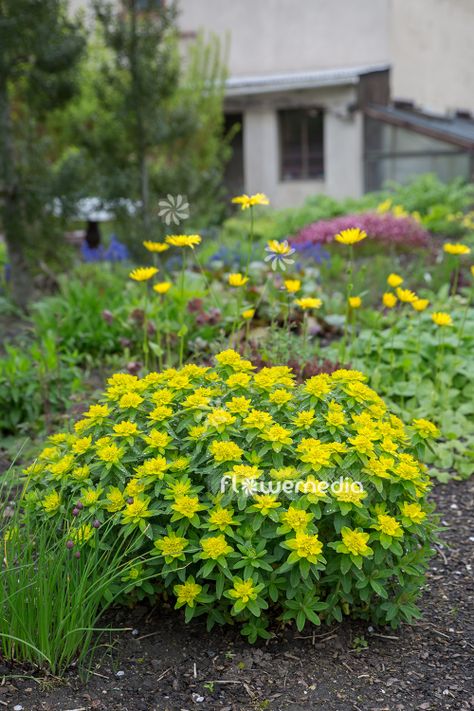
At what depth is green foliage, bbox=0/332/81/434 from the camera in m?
4.11

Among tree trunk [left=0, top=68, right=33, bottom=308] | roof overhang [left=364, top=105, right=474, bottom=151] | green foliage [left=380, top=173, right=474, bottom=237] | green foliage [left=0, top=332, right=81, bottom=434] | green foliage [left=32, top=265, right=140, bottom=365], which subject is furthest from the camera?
roof overhang [left=364, top=105, right=474, bottom=151]

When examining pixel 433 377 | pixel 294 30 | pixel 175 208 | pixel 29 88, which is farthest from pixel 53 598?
pixel 294 30

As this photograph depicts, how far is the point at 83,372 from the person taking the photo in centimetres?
482

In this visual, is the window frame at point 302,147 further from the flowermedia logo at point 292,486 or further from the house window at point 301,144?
the flowermedia logo at point 292,486

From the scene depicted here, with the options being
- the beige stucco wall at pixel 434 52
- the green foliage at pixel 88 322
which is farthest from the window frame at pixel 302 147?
the green foliage at pixel 88 322

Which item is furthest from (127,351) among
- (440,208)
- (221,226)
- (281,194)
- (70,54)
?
(281,194)

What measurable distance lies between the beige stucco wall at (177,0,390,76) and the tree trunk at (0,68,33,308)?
30.6 feet

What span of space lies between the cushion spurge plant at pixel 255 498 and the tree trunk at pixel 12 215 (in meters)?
4.83

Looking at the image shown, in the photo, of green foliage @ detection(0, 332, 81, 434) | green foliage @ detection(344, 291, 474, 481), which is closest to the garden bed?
green foliage @ detection(344, 291, 474, 481)

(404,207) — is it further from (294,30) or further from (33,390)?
(33,390)

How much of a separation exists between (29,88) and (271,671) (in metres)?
6.39

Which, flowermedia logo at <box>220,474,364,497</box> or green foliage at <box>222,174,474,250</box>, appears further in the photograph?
green foliage at <box>222,174,474,250</box>

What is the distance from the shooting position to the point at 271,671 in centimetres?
220

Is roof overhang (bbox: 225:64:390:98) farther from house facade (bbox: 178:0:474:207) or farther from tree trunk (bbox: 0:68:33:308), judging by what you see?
tree trunk (bbox: 0:68:33:308)
